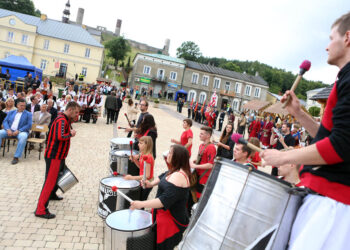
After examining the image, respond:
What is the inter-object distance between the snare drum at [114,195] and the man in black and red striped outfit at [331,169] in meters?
3.09

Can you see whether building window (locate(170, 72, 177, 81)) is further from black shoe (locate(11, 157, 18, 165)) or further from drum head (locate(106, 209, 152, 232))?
drum head (locate(106, 209, 152, 232))

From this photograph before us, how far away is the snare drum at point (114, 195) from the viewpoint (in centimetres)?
422

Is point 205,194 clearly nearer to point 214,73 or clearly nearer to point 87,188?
point 87,188

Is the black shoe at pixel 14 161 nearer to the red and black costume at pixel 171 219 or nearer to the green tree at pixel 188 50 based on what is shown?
the red and black costume at pixel 171 219

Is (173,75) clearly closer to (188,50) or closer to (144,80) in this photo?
(144,80)

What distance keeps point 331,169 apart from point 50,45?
171ft

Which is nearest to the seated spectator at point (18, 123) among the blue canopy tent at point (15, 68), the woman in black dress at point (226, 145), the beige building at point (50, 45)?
the woman in black dress at point (226, 145)

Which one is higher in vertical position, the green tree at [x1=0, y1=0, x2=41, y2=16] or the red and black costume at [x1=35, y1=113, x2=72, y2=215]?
the green tree at [x1=0, y1=0, x2=41, y2=16]

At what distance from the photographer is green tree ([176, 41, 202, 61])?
75.7 m

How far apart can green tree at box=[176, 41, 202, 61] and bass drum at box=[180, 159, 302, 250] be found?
76626mm

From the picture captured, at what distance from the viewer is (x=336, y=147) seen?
4.34ft

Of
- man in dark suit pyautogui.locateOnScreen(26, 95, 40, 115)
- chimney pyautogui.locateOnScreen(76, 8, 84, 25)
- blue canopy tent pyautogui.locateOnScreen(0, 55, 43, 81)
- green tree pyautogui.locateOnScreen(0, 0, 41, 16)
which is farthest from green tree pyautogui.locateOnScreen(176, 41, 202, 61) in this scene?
man in dark suit pyautogui.locateOnScreen(26, 95, 40, 115)

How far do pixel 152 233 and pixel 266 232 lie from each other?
77.1 inches

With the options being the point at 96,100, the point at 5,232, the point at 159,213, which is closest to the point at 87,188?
the point at 5,232
